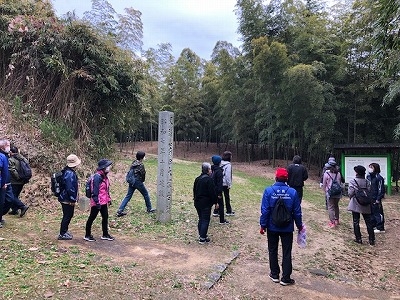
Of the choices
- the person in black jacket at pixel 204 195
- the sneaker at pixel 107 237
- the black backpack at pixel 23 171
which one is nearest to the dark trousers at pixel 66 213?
the sneaker at pixel 107 237

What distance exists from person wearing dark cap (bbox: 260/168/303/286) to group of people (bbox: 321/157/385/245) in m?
2.41

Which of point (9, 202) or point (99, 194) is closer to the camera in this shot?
point (99, 194)

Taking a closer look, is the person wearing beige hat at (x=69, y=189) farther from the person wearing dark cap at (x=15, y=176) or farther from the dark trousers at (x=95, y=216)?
the person wearing dark cap at (x=15, y=176)

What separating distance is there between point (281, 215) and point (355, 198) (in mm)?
2681

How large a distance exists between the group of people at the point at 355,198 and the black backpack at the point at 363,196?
0.7 inches

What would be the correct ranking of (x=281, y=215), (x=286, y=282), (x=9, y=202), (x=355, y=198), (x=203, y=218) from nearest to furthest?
(x=281, y=215), (x=286, y=282), (x=203, y=218), (x=9, y=202), (x=355, y=198)

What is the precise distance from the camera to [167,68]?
26.9 metres

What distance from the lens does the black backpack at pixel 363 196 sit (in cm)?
548

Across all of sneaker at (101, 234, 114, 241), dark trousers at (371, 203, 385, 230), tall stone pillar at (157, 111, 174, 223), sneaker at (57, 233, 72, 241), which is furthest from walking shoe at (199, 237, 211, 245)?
dark trousers at (371, 203, 385, 230)

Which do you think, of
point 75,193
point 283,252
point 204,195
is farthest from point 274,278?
point 75,193

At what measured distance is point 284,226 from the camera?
3625 millimetres

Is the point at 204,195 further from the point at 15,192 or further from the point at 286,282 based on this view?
the point at 15,192

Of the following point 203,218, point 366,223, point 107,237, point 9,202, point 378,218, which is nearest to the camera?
point 107,237

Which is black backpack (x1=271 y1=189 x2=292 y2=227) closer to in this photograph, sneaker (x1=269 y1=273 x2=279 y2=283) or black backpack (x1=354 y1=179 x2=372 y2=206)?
sneaker (x1=269 y1=273 x2=279 y2=283)
